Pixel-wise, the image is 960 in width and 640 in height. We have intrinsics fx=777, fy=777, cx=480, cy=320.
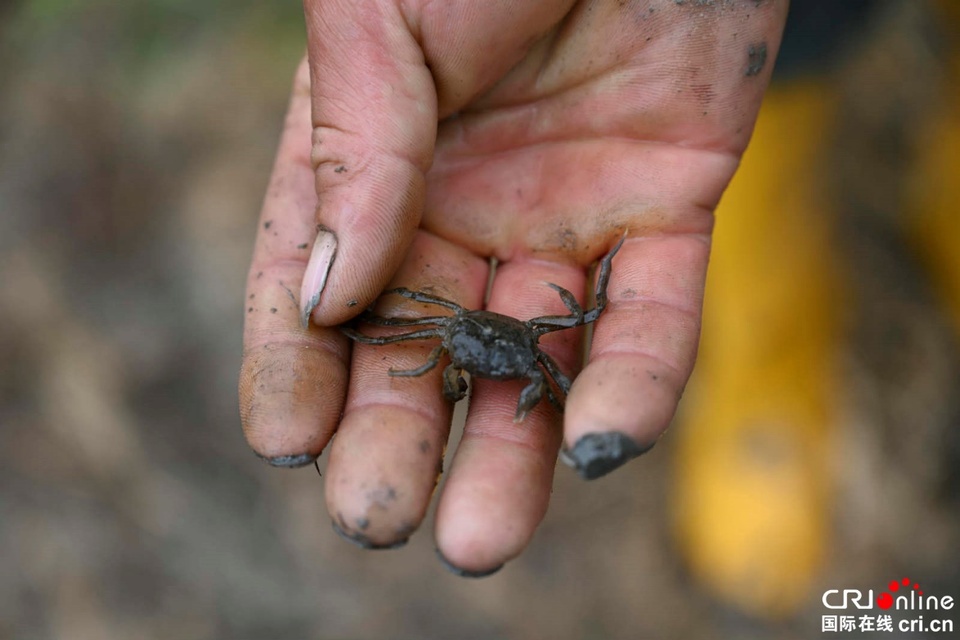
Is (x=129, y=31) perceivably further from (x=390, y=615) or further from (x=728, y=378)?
(x=728, y=378)

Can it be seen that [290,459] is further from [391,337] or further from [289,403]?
[391,337]

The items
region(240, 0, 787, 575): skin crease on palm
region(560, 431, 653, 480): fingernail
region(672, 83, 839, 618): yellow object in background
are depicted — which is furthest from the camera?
region(672, 83, 839, 618): yellow object in background

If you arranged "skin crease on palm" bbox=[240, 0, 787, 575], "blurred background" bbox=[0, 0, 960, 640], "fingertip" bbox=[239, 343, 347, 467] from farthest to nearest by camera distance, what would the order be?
"blurred background" bbox=[0, 0, 960, 640] → "fingertip" bbox=[239, 343, 347, 467] → "skin crease on palm" bbox=[240, 0, 787, 575]

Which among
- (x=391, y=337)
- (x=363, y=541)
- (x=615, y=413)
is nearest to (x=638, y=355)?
(x=615, y=413)

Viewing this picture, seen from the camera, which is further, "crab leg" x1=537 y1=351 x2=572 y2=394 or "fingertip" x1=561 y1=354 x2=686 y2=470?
"crab leg" x1=537 y1=351 x2=572 y2=394

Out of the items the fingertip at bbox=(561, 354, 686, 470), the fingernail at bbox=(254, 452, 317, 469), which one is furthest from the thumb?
the fingertip at bbox=(561, 354, 686, 470)

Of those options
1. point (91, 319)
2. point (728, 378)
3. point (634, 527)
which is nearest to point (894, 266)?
point (728, 378)

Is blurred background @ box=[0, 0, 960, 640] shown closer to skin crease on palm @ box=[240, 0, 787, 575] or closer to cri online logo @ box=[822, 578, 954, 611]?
cri online logo @ box=[822, 578, 954, 611]
